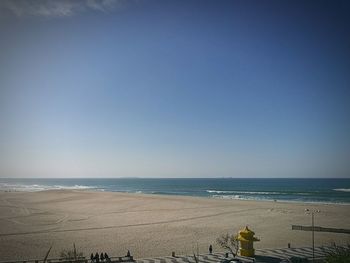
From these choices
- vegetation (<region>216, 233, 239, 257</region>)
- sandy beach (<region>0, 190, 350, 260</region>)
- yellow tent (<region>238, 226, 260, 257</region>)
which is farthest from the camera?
sandy beach (<region>0, 190, 350, 260</region>)

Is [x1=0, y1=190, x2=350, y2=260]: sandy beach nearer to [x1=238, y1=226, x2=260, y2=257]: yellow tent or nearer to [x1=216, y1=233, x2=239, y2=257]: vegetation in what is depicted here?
[x1=216, y1=233, x2=239, y2=257]: vegetation

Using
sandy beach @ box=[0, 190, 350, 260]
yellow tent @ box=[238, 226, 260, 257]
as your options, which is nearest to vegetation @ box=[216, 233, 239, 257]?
yellow tent @ box=[238, 226, 260, 257]

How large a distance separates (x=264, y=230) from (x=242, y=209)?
16.0m

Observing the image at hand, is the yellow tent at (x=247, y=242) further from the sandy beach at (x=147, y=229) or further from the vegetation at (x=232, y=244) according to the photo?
the sandy beach at (x=147, y=229)

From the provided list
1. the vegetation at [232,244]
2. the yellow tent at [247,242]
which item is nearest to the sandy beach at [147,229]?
the vegetation at [232,244]

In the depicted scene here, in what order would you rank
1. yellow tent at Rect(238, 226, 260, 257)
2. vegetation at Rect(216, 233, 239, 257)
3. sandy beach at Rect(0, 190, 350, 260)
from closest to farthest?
yellow tent at Rect(238, 226, 260, 257), vegetation at Rect(216, 233, 239, 257), sandy beach at Rect(0, 190, 350, 260)

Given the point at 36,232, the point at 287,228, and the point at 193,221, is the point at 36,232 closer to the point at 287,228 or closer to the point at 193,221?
the point at 193,221

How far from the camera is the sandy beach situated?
2616 cm

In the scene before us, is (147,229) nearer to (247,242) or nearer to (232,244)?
(232,244)

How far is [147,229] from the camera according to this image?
33500 mm

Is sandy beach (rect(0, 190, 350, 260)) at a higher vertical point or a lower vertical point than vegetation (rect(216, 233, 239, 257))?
lower

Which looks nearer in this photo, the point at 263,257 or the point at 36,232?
the point at 263,257

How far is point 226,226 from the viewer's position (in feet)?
114

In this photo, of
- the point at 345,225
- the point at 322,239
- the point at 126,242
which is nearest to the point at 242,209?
the point at 345,225
